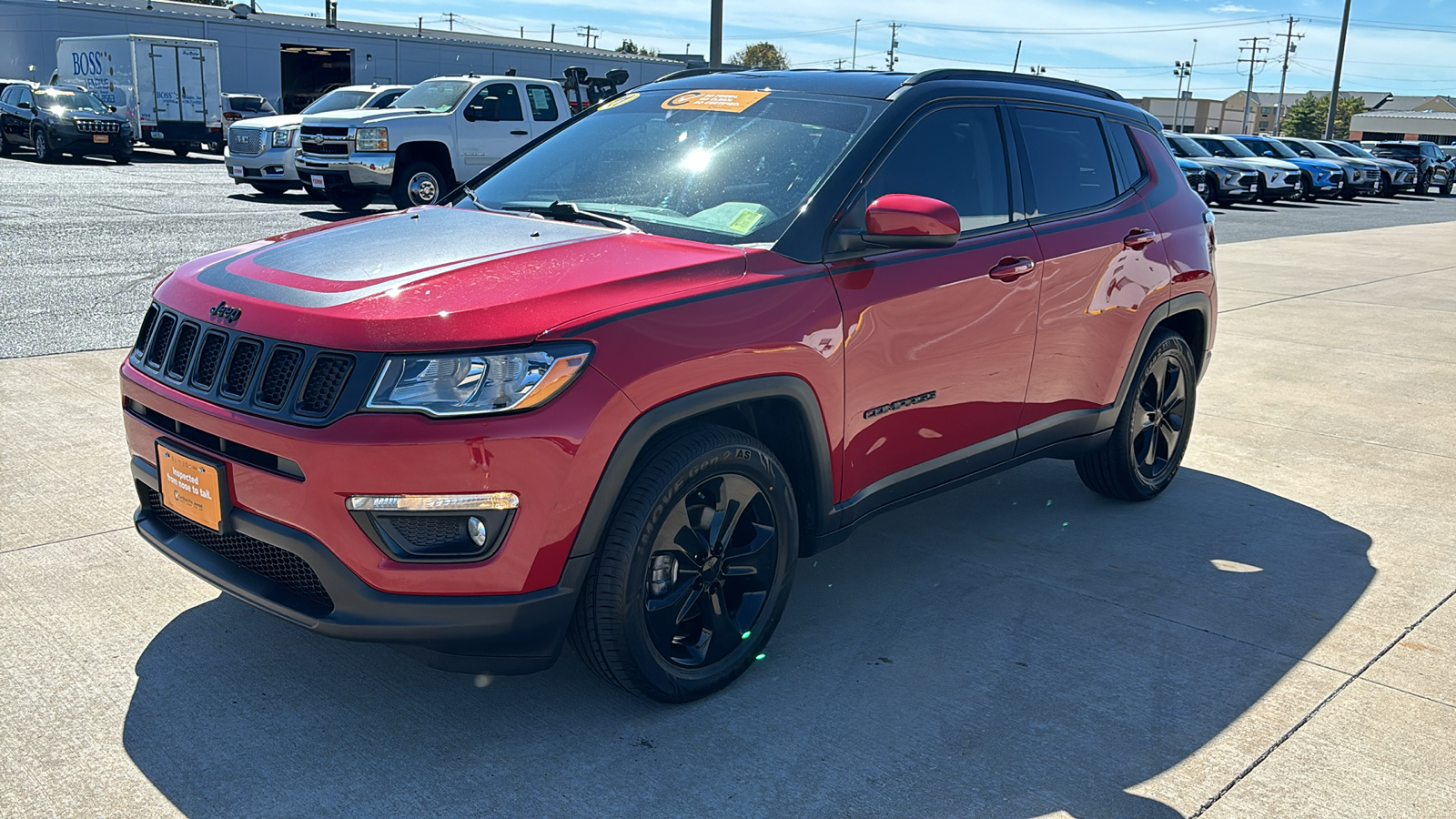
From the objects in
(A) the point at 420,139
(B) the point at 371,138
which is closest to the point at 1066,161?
(B) the point at 371,138

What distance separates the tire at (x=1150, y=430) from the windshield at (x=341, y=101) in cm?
1587

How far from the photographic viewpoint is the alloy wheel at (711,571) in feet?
10.6

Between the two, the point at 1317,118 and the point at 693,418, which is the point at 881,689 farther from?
the point at 1317,118

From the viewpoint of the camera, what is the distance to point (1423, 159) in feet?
129

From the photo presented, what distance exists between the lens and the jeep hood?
2837 mm

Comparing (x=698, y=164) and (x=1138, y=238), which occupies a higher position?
(x=698, y=164)

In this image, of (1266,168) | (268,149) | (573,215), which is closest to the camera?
(573,215)

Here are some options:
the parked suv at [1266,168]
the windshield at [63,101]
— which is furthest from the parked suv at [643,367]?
the parked suv at [1266,168]

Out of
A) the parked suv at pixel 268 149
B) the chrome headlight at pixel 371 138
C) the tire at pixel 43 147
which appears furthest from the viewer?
the tire at pixel 43 147

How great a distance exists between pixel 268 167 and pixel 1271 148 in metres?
25.6

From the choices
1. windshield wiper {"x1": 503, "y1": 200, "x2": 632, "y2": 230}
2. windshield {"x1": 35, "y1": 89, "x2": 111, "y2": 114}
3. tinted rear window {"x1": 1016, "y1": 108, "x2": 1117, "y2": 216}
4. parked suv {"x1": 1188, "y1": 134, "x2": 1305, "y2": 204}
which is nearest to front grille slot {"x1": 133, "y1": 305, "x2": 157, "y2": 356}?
windshield wiper {"x1": 503, "y1": 200, "x2": 632, "y2": 230}

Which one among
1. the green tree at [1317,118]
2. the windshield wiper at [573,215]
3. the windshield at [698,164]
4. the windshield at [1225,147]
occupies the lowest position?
the windshield wiper at [573,215]

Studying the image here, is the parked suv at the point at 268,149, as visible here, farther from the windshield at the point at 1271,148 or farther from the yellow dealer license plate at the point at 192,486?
the windshield at the point at 1271,148

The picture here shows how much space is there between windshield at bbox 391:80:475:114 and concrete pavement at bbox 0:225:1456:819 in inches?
464
